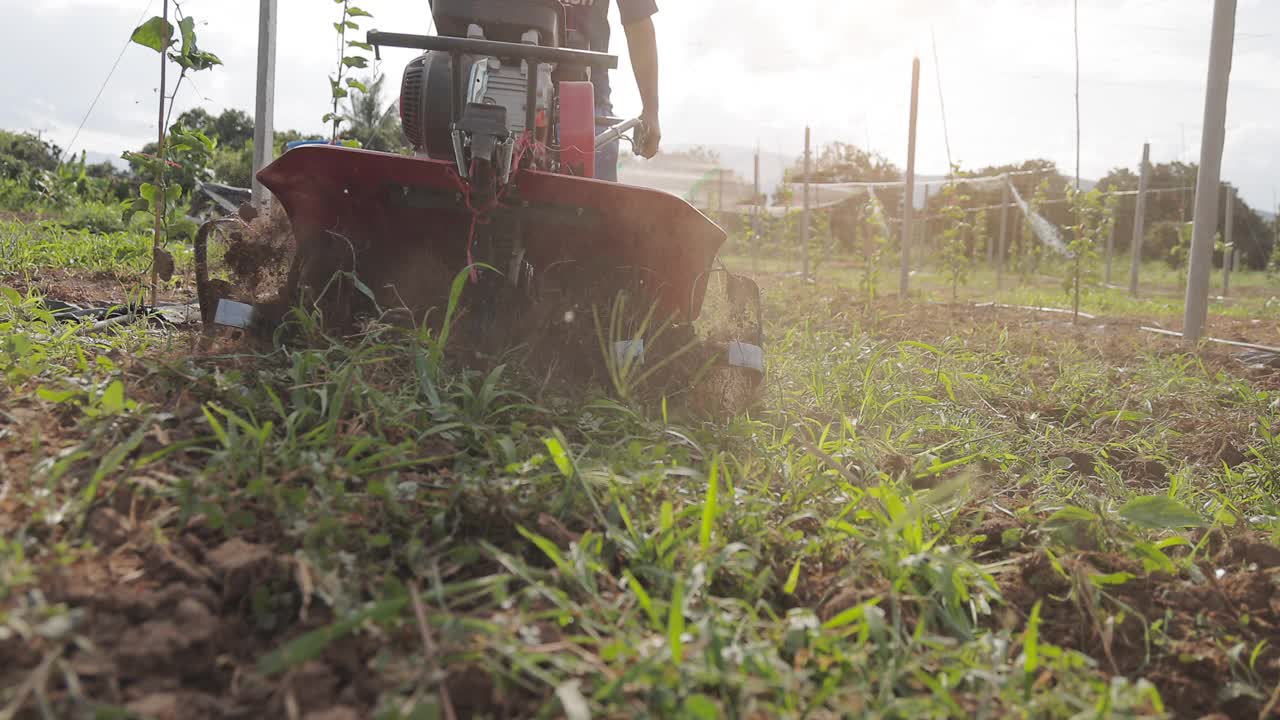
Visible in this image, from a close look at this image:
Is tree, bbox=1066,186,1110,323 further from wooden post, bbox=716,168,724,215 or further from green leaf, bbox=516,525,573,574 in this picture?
wooden post, bbox=716,168,724,215

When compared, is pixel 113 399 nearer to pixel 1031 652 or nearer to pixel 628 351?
pixel 628 351

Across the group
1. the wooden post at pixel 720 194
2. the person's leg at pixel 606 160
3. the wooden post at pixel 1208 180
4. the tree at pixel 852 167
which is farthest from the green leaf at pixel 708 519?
the tree at pixel 852 167

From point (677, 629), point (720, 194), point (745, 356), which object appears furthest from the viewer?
point (720, 194)

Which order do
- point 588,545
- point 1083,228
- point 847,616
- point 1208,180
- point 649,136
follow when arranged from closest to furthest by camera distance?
point 847,616 → point 588,545 → point 649,136 → point 1208,180 → point 1083,228

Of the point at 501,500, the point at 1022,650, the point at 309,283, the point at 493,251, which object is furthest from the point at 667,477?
the point at 309,283

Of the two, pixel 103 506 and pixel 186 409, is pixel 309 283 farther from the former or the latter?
pixel 103 506

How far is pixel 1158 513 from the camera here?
1.62m

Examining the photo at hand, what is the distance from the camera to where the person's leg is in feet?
8.81

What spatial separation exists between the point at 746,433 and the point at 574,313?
22.0 inches

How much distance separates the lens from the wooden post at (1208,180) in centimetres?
511

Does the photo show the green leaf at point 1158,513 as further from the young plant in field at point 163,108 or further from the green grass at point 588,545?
the young plant in field at point 163,108

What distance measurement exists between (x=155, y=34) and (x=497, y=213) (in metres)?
1.89

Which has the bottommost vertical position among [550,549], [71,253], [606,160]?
[550,549]

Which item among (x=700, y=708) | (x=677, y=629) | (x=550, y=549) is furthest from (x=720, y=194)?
(x=700, y=708)
